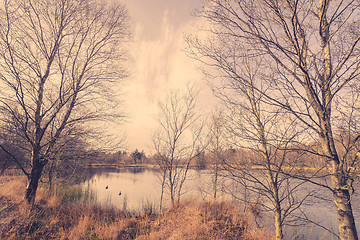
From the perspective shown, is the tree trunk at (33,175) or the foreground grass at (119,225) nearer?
the foreground grass at (119,225)

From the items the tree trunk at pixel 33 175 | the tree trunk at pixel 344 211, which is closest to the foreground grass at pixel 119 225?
the tree trunk at pixel 33 175

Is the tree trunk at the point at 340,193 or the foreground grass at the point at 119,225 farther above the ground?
the tree trunk at the point at 340,193

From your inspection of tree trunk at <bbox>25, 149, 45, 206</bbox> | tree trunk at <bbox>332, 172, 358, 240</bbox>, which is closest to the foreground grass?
tree trunk at <bbox>25, 149, 45, 206</bbox>

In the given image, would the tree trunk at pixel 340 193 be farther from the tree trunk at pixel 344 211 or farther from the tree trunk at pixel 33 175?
the tree trunk at pixel 33 175

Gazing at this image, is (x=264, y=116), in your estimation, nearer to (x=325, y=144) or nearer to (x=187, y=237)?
(x=325, y=144)

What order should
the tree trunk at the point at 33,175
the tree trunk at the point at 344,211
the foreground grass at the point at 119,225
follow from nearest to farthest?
the tree trunk at the point at 344,211
the foreground grass at the point at 119,225
the tree trunk at the point at 33,175

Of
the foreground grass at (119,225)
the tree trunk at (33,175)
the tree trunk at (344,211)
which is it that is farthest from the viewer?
the tree trunk at (33,175)

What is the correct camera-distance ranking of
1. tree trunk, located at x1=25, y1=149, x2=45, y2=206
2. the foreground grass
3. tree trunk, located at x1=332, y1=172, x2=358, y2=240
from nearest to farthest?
tree trunk, located at x1=332, y1=172, x2=358, y2=240
the foreground grass
tree trunk, located at x1=25, y1=149, x2=45, y2=206

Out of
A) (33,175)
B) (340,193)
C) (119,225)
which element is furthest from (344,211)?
(33,175)

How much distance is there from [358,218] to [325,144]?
13006 millimetres

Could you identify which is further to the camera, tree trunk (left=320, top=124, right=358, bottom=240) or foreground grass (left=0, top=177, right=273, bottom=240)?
foreground grass (left=0, top=177, right=273, bottom=240)

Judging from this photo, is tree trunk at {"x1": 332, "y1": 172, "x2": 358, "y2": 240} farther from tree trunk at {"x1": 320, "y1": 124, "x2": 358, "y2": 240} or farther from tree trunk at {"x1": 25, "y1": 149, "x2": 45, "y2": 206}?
tree trunk at {"x1": 25, "y1": 149, "x2": 45, "y2": 206}

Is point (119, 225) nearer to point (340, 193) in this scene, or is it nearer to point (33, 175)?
point (33, 175)

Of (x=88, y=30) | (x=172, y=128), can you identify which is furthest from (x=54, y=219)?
(x=88, y=30)
